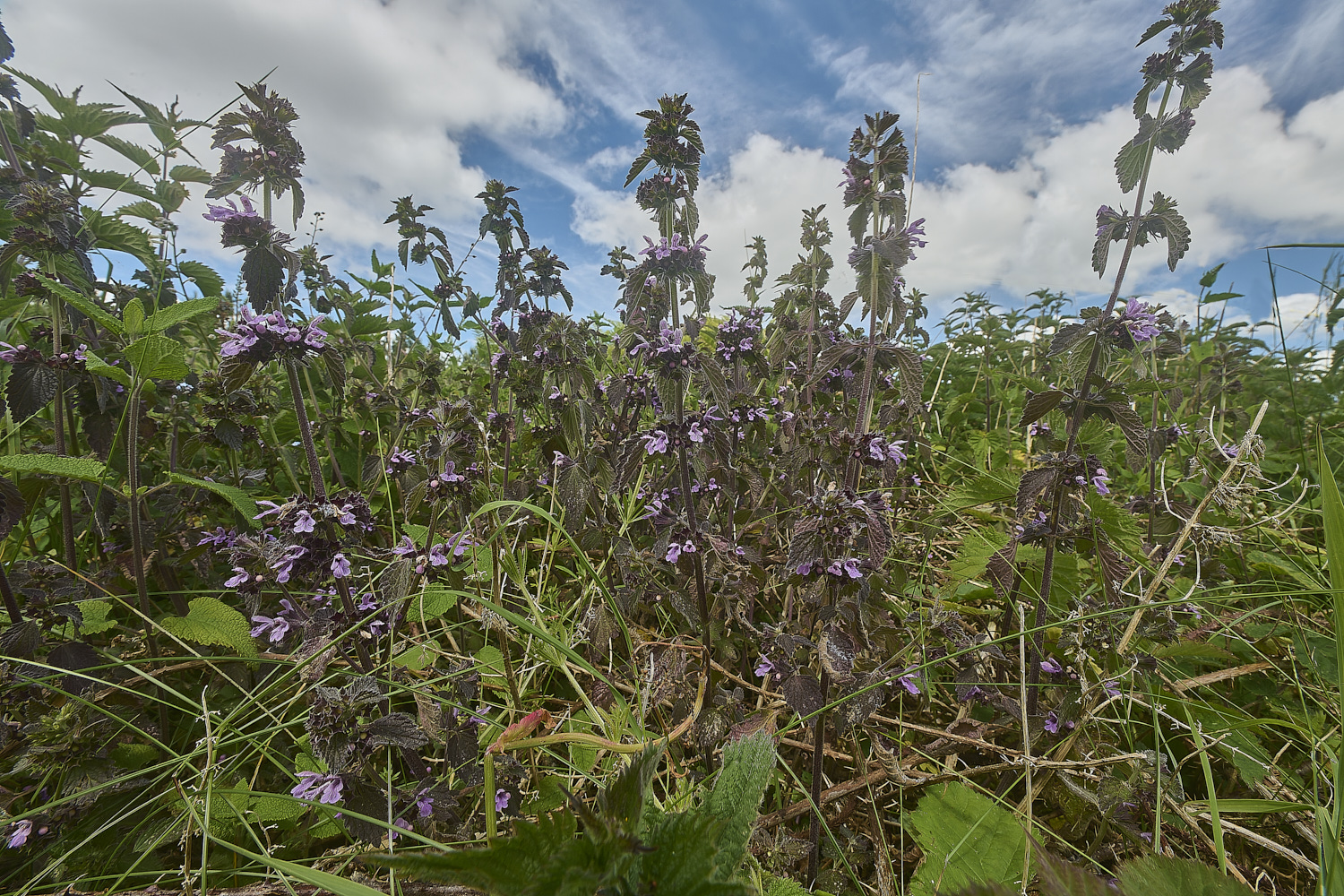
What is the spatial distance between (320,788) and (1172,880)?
187 centimetres

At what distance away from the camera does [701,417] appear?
238 cm

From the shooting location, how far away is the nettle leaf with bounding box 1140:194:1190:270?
2.05 m

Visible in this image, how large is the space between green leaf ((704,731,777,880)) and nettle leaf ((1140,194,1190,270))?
96.1 inches

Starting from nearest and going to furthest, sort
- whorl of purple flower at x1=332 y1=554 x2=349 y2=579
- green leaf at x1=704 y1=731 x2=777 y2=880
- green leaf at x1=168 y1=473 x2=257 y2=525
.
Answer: green leaf at x1=704 y1=731 x2=777 y2=880 → green leaf at x1=168 y1=473 x2=257 y2=525 → whorl of purple flower at x1=332 y1=554 x2=349 y2=579

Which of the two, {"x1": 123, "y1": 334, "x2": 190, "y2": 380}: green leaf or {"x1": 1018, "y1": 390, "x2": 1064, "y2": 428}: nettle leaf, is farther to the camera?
{"x1": 1018, "y1": 390, "x2": 1064, "y2": 428}: nettle leaf

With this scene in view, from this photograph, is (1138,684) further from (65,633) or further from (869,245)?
(65,633)

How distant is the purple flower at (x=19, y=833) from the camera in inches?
56.6

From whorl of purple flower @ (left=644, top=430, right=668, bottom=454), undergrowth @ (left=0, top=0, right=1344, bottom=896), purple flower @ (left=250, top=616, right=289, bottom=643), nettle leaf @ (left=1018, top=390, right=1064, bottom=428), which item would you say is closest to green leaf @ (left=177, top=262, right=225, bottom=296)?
undergrowth @ (left=0, top=0, right=1344, bottom=896)

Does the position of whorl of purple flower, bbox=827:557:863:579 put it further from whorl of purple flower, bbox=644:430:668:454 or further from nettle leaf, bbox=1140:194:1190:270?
nettle leaf, bbox=1140:194:1190:270

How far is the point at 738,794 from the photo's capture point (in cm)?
81

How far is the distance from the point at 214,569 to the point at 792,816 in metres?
2.73

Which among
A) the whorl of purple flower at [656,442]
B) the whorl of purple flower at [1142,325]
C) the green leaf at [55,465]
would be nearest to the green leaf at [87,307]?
the green leaf at [55,465]

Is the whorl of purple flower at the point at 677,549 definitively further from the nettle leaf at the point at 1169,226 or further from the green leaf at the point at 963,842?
the nettle leaf at the point at 1169,226

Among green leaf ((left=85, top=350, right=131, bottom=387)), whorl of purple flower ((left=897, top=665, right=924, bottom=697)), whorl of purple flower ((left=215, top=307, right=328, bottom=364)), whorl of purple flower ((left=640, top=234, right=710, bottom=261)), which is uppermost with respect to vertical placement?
whorl of purple flower ((left=640, top=234, right=710, bottom=261))
